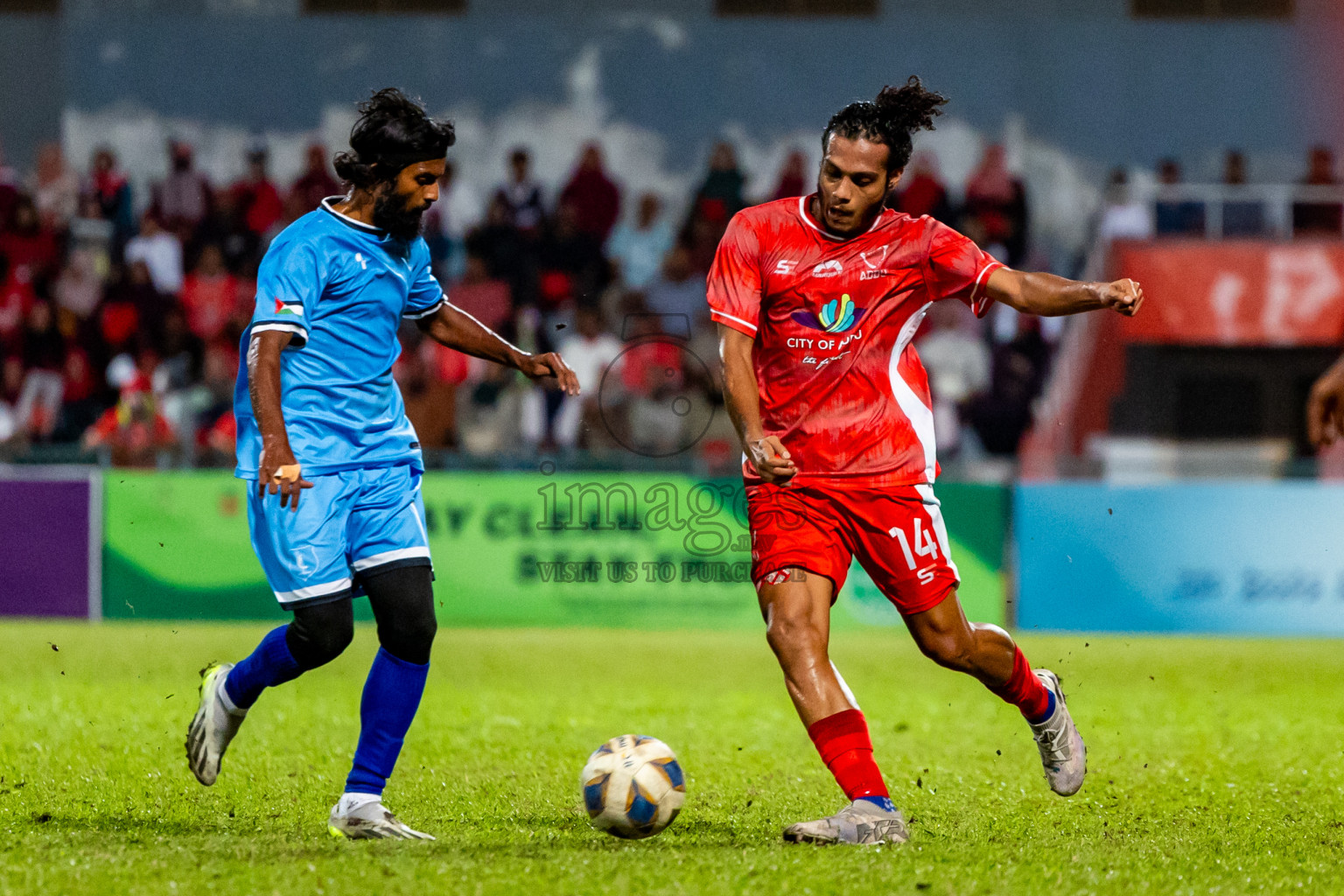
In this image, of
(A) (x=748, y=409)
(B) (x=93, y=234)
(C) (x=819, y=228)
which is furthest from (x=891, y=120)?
(B) (x=93, y=234)

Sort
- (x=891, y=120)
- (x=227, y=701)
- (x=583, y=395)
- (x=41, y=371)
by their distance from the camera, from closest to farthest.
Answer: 1. (x=891, y=120)
2. (x=227, y=701)
3. (x=583, y=395)
4. (x=41, y=371)

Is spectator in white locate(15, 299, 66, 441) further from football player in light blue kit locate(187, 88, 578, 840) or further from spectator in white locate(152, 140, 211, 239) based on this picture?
football player in light blue kit locate(187, 88, 578, 840)

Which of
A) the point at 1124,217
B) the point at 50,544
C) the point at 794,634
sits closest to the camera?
the point at 794,634

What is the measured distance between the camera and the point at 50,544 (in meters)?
13.9

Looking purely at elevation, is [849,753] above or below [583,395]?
below

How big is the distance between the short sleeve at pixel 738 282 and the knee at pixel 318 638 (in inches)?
62.0

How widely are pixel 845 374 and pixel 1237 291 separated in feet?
41.6

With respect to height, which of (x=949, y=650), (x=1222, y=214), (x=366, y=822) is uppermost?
(x=1222, y=214)

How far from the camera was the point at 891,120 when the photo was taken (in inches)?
219

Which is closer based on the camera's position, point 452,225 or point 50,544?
point 50,544

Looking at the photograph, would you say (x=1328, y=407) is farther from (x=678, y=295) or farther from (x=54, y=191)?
(x=54, y=191)

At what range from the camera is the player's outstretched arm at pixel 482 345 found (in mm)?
6000

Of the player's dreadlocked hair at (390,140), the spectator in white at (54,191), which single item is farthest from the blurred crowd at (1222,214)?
the player's dreadlocked hair at (390,140)

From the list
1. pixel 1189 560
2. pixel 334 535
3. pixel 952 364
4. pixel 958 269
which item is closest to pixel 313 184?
pixel 952 364
